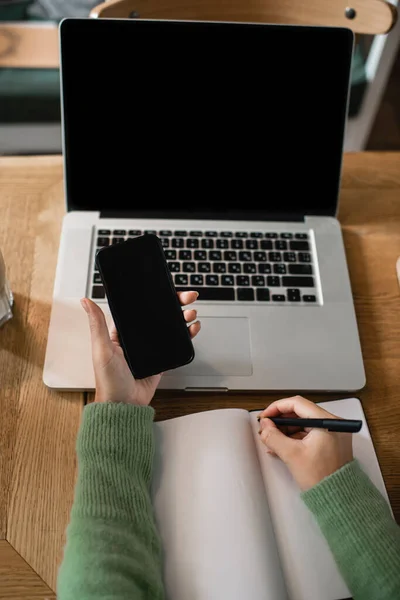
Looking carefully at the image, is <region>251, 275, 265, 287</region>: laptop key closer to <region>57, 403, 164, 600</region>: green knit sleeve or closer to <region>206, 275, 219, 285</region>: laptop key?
<region>206, 275, 219, 285</region>: laptop key

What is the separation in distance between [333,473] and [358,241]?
392 mm

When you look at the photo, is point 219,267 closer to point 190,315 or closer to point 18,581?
point 190,315

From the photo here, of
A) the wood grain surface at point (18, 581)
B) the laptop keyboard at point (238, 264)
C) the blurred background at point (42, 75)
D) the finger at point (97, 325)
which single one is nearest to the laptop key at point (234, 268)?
the laptop keyboard at point (238, 264)

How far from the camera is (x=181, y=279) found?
767 millimetres

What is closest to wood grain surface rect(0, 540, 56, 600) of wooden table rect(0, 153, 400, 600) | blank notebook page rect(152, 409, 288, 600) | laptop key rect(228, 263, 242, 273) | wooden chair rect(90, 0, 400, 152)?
wooden table rect(0, 153, 400, 600)

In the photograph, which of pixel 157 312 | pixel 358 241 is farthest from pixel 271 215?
pixel 157 312

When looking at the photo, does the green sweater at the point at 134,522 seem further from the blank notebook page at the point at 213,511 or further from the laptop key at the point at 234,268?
the laptop key at the point at 234,268

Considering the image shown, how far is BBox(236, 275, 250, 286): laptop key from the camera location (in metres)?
0.77

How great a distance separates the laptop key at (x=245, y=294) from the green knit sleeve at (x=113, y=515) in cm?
21

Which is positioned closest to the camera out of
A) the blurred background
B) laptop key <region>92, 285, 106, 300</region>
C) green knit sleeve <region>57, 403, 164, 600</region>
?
green knit sleeve <region>57, 403, 164, 600</region>

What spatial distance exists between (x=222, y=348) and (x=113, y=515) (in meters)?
0.25

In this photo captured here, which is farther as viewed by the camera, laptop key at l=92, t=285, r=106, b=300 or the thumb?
laptop key at l=92, t=285, r=106, b=300

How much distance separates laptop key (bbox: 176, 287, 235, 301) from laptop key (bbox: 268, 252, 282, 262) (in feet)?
0.26

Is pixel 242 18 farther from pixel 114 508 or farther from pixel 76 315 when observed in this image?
pixel 114 508
